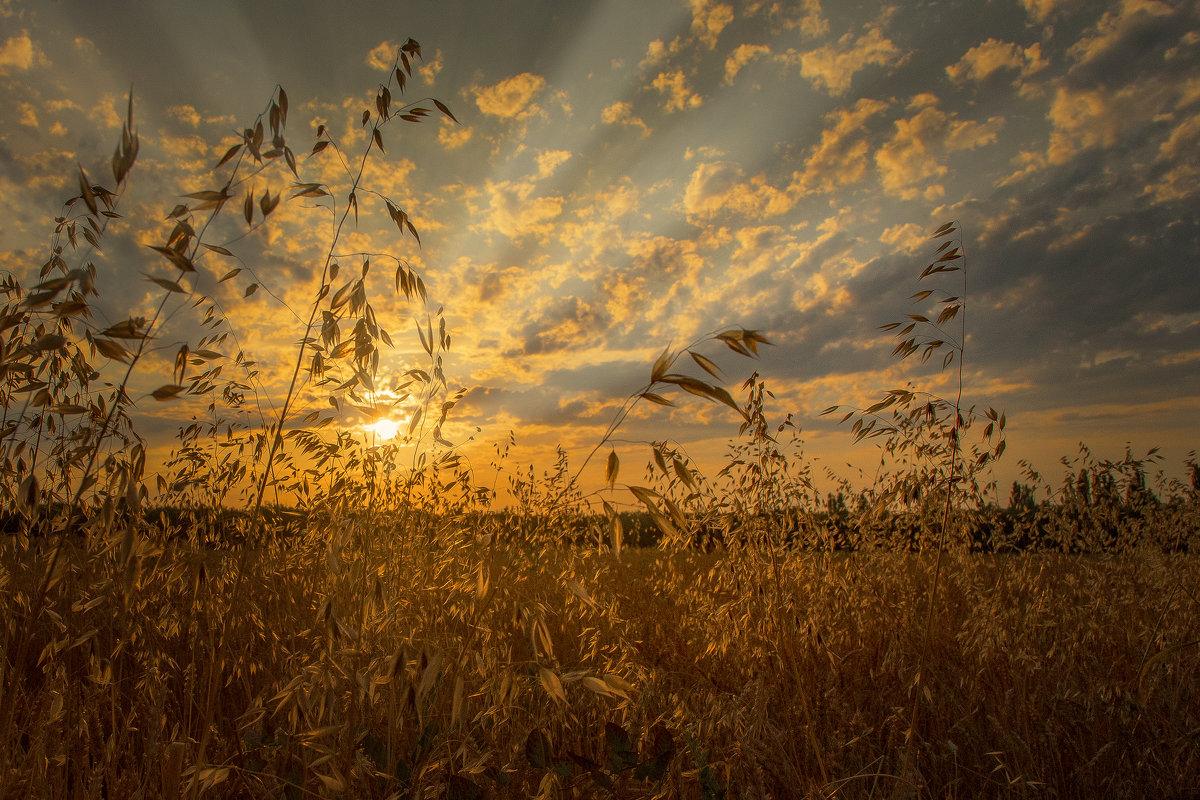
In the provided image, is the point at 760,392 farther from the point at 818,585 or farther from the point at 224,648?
the point at 224,648

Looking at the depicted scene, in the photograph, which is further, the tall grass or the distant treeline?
the distant treeline

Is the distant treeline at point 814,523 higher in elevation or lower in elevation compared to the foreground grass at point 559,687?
higher

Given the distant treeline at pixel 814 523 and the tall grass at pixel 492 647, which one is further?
the distant treeline at pixel 814 523

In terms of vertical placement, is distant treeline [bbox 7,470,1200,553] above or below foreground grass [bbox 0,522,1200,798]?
above

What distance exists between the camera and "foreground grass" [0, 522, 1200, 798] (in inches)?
68.7

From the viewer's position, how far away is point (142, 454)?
1.71 m

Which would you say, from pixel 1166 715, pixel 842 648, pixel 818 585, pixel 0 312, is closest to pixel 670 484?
pixel 818 585

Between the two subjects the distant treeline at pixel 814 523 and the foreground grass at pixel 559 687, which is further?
the distant treeline at pixel 814 523

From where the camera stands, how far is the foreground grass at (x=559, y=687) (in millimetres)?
1746

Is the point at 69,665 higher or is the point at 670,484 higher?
the point at 670,484

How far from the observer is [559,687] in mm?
1352

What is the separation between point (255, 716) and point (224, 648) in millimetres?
704

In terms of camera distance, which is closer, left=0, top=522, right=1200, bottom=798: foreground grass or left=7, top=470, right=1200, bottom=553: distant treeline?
left=0, top=522, right=1200, bottom=798: foreground grass

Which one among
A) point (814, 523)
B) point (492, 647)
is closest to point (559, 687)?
point (492, 647)
